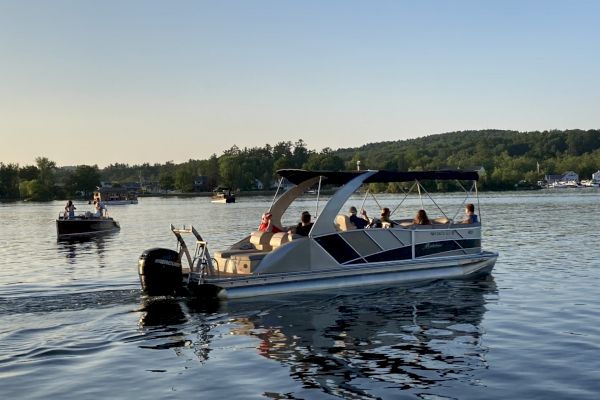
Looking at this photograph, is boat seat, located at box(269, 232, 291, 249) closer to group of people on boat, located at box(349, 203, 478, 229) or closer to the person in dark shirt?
the person in dark shirt

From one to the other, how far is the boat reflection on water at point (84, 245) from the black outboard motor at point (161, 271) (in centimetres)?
1346

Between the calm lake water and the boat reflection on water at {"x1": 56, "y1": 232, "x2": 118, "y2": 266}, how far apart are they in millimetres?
11765

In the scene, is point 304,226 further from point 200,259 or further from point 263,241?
point 200,259

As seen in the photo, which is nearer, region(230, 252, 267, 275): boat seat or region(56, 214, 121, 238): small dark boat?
region(230, 252, 267, 275): boat seat

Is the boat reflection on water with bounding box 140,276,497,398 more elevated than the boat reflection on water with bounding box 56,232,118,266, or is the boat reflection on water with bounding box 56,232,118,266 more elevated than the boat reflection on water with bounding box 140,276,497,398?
the boat reflection on water with bounding box 56,232,118,266

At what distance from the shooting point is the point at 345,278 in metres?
20.1

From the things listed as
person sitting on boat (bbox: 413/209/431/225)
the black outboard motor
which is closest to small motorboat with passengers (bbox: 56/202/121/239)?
the black outboard motor

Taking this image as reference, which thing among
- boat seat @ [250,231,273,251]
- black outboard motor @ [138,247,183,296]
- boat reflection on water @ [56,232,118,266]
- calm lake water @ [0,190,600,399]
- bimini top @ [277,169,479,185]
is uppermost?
bimini top @ [277,169,479,185]

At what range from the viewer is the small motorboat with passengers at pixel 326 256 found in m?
18.4

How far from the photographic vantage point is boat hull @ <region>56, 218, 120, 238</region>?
49688 mm

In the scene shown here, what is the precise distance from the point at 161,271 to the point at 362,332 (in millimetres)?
5825

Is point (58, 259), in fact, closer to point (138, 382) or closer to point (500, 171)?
point (138, 382)

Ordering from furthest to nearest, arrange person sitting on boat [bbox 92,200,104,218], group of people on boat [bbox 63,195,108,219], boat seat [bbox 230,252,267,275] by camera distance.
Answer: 1. person sitting on boat [bbox 92,200,104,218]
2. group of people on boat [bbox 63,195,108,219]
3. boat seat [bbox 230,252,267,275]

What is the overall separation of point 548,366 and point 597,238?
90.2 feet
